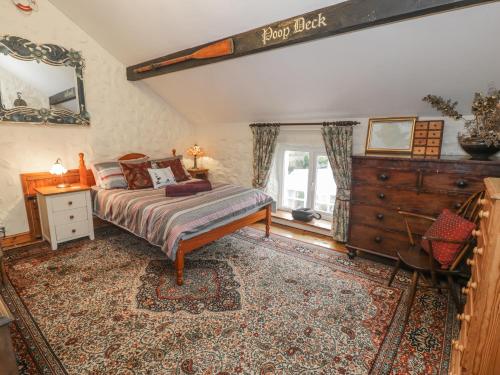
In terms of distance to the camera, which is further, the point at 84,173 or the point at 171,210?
the point at 84,173

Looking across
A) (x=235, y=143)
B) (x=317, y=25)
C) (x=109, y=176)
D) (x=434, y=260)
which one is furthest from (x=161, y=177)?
(x=434, y=260)

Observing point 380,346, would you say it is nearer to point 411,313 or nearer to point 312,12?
point 411,313

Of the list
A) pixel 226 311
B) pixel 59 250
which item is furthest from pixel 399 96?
pixel 59 250

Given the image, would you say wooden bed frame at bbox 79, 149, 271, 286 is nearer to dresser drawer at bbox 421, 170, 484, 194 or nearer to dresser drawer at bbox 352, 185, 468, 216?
dresser drawer at bbox 352, 185, 468, 216

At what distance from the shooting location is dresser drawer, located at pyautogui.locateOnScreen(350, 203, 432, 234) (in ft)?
8.20

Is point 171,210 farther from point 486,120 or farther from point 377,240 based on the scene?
point 486,120

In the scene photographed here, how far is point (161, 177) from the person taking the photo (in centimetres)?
371

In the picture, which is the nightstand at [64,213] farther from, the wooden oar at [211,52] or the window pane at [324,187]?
the window pane at [324,187]

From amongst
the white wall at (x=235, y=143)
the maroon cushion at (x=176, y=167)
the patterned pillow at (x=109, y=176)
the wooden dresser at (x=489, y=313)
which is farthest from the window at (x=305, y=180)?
the wooden dresser at (x=489, y=313)

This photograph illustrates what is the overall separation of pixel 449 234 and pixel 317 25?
1880 mm

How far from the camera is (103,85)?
381 cm

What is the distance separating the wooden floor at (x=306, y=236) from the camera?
3.30 m

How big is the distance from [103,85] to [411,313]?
445 centimetres

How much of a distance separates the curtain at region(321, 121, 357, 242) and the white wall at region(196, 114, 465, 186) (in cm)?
13
